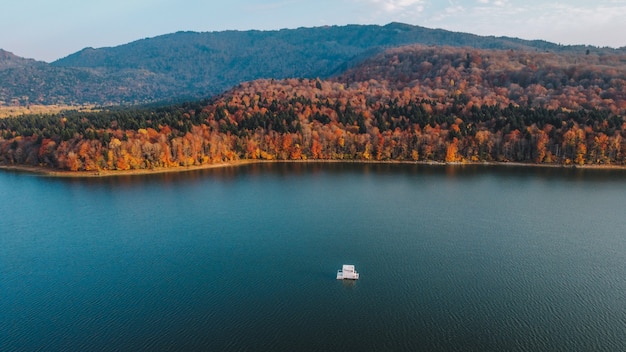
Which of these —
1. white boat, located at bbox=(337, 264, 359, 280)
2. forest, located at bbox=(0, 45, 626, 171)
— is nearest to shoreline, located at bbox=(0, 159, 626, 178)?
forest, located at bbox=(0, 45, 626, 171)

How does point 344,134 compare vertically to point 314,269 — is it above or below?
above

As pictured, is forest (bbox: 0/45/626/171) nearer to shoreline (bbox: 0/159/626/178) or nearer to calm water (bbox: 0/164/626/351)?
shoreline (bbox: 0/159/626/178)

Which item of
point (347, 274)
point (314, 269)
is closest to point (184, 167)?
point (314, 269)

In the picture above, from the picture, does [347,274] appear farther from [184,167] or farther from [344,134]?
[344,134]

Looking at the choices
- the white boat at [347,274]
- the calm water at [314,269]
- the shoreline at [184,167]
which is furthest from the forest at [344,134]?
the white boat at [347,274]

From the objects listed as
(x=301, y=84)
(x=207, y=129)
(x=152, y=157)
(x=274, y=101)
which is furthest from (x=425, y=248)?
(x=301, y=84)

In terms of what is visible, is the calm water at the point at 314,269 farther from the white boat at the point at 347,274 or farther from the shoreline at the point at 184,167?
the shoreline at the point at 184,167
